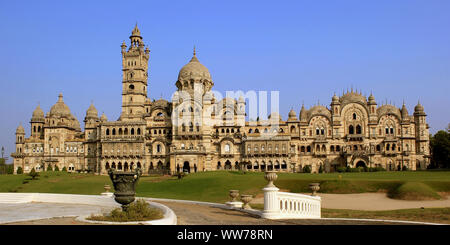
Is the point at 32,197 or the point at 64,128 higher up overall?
the point at 64,128

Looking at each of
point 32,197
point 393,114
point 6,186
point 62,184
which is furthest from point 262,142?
point 32,197

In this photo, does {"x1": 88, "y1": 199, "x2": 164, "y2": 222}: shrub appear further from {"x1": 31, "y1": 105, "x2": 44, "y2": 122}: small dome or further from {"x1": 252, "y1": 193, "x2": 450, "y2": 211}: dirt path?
{"x1": 31, "y1": 105, "x2": 44, "y2": 122}: small dome

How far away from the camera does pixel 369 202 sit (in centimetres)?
3198

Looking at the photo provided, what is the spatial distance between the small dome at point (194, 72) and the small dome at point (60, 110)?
23384 millimetres

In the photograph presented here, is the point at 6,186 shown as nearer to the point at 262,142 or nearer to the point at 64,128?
the point at 64,128

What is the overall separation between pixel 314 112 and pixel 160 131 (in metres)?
26.3

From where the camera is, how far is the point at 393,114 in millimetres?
73000

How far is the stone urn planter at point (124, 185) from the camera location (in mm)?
16219

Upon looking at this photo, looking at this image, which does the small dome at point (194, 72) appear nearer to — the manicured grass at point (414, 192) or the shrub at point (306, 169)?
the shrub at point (306, 169)

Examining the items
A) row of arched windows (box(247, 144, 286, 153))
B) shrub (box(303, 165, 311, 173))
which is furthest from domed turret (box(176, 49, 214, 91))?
shrub (box(303, 165, 311, 173))

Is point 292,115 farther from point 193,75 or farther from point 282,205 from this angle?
point 282,205

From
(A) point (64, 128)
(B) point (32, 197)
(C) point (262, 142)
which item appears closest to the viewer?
(B) point (32, 197)
